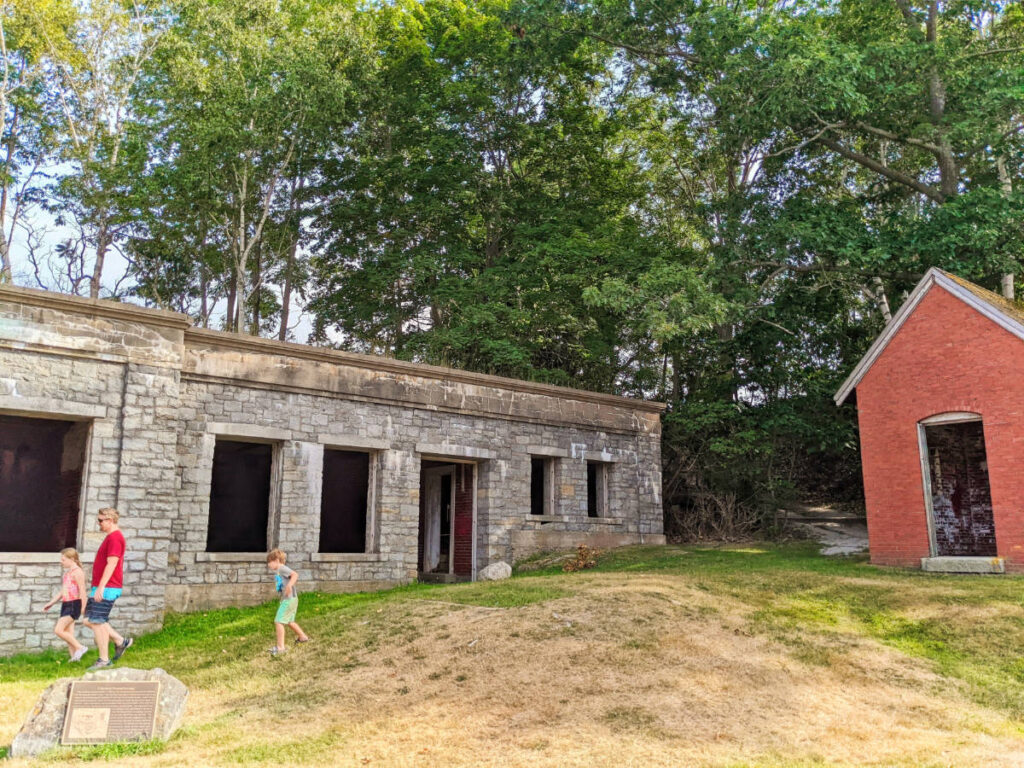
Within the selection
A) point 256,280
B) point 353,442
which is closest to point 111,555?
point 353,442

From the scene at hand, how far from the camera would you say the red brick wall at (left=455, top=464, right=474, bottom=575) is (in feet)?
57.0

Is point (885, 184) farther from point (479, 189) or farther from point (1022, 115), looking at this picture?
point (479, 189)

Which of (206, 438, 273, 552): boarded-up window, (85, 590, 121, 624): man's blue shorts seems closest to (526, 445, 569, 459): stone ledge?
(206, 438, 273, 552): boarded-up window

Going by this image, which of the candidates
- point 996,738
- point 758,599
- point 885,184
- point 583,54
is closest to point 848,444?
point 885,184

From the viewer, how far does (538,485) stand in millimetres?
21828

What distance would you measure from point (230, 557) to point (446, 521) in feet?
19.2

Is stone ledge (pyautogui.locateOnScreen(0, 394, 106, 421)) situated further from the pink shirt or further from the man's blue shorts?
the man's blue shorts

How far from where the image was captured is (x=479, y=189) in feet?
85.4

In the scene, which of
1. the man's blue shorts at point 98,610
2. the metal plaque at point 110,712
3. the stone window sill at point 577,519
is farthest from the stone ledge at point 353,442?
the metal plaque at point 110,712

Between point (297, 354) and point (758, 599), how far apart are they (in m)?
8.83

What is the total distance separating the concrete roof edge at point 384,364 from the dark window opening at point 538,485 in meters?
1.83

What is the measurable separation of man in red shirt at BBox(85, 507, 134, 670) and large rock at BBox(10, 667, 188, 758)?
9.19ft

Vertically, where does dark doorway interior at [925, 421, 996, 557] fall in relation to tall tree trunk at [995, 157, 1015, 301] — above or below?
below

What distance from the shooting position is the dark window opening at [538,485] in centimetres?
1881
